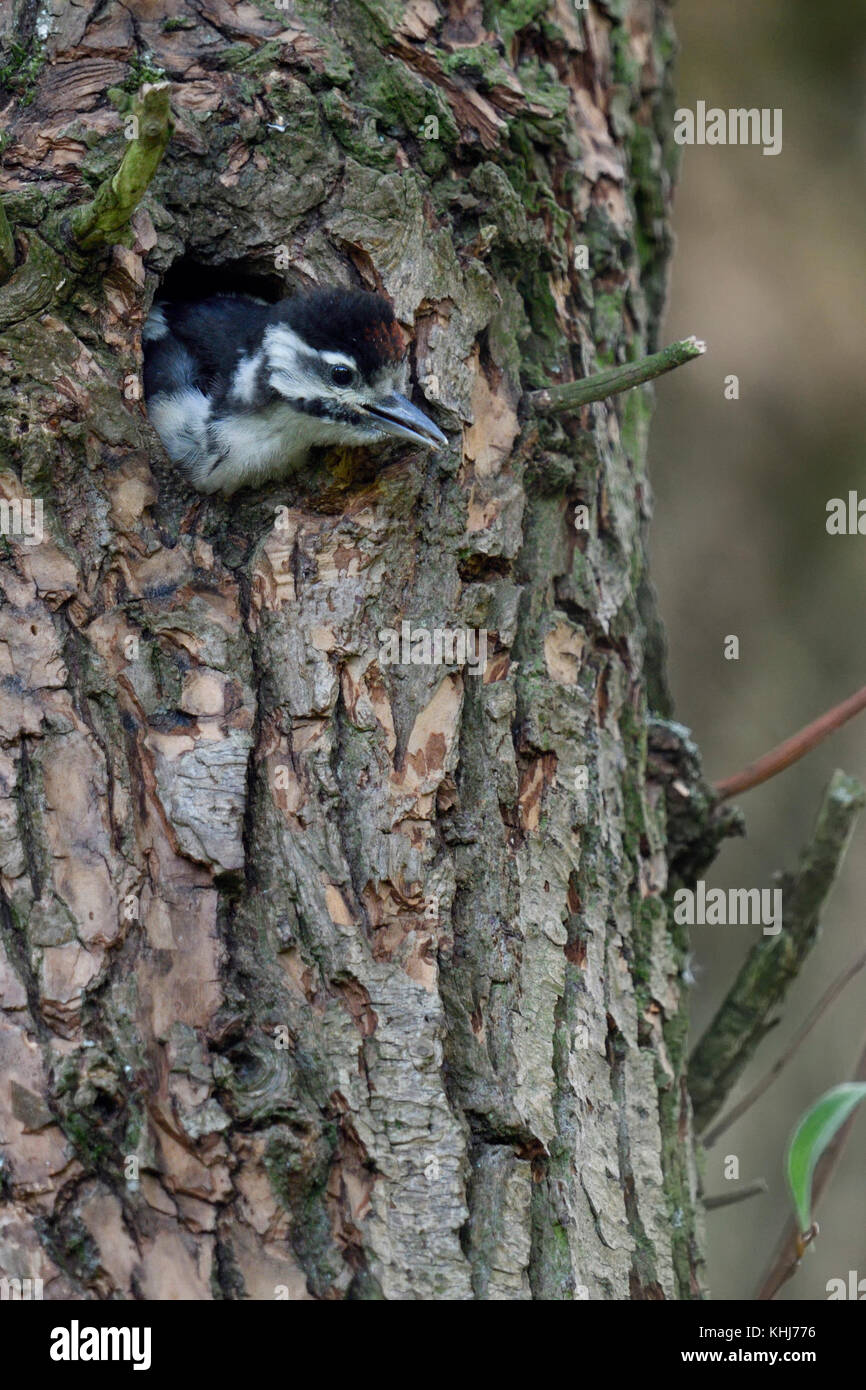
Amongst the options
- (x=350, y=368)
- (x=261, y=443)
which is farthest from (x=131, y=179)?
(x=261, y=443)

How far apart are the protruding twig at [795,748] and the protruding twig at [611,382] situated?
1218 millimetres

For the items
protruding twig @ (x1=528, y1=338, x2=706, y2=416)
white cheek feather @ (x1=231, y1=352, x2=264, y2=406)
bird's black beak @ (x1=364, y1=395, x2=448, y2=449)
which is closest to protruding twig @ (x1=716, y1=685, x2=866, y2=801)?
protruding twig @ (x1=528, y1=338, x2=706, y2=416)

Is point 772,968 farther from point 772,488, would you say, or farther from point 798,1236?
point 772,488

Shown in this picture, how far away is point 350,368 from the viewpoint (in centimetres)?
361

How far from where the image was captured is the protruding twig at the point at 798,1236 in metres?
3.53

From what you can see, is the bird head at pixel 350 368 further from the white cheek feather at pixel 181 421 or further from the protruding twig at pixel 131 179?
the protruding twig at pixel 131 179

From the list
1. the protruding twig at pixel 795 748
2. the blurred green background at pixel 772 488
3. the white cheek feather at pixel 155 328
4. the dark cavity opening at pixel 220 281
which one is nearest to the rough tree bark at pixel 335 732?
the dark cavity opening at pixel 220 281

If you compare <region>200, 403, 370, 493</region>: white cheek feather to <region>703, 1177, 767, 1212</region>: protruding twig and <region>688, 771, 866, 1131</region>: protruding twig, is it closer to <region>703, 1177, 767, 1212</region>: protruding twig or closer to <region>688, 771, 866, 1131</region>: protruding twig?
<region>688, 771, 866, 1131</region>: protruding twig

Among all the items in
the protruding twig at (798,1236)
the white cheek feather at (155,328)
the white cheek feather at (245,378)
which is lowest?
the protruding twig at (798,1236)

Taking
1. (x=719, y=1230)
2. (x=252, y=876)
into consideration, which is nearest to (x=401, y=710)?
(x=252, y=876)

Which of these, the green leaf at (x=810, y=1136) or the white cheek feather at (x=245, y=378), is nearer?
the green leaf at (x=810, y=1136)

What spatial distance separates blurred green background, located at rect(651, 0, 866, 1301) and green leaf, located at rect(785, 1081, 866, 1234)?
380 cm

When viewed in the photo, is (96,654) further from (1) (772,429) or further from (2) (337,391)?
(1) (772,429)

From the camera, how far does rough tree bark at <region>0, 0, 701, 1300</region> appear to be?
2.67 m
